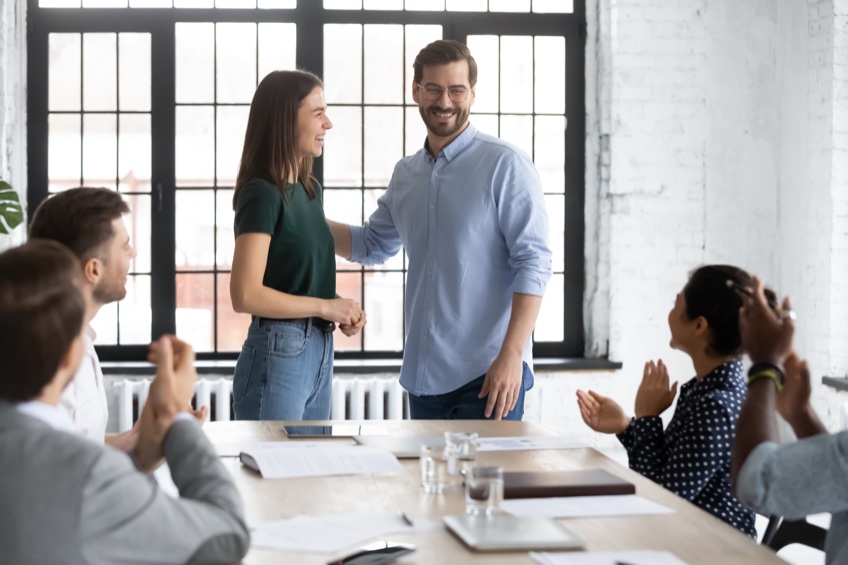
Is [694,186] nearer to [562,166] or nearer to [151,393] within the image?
[562,166]

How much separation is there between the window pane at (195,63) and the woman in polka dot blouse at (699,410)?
3.73 metres

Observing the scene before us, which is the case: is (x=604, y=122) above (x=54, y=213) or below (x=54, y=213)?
above

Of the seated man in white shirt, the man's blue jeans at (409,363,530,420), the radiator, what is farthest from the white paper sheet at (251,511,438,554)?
the radiator

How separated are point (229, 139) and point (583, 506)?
4185 mm

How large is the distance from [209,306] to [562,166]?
2.07 m

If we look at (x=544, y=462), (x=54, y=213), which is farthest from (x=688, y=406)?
(x=54, y=213)

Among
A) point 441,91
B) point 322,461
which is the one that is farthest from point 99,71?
point 322,461

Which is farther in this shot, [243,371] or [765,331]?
[243,371]

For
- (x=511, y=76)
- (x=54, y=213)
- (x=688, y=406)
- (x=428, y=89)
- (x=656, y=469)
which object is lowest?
(x=656, y=469)

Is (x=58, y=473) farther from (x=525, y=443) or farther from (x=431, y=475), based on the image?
(x=525, y=443)

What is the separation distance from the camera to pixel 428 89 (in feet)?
10.5

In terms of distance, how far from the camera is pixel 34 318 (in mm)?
1415

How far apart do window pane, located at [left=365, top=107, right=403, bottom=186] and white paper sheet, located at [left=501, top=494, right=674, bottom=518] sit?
3.94 m

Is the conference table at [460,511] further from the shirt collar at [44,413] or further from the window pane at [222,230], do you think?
the window pane at [222,230]
